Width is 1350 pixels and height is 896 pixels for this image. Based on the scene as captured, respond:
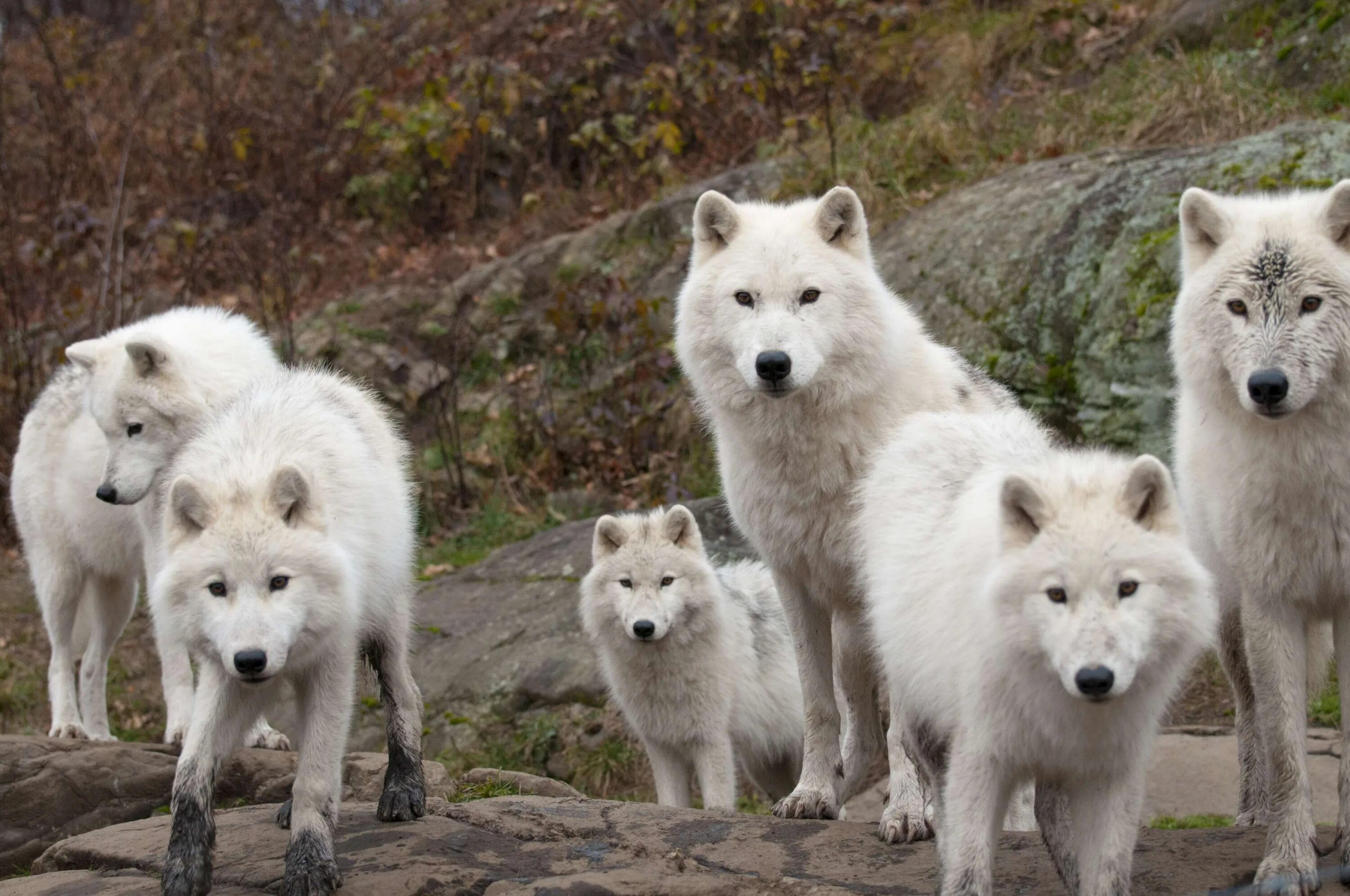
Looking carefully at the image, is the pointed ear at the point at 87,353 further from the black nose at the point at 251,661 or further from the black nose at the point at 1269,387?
the black nose at the point at 1269,387

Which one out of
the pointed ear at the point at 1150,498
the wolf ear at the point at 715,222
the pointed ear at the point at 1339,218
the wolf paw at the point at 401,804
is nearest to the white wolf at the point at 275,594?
the wolf paw at the point at 401,804

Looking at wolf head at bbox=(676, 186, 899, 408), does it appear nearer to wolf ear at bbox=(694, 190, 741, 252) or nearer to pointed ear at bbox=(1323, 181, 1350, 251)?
wolf ear at bbox=(694, 190, 741, 252)

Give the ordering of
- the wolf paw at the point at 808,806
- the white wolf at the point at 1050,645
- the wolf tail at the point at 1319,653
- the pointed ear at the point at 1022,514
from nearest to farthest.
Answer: the white wolf at the point at 1050,645 < the pointed ear at the point at 1022,514 < the wolf tail at the point at 1319,653 < the wolf paw at the point at 808,806

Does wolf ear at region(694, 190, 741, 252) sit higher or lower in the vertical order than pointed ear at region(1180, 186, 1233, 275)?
higher

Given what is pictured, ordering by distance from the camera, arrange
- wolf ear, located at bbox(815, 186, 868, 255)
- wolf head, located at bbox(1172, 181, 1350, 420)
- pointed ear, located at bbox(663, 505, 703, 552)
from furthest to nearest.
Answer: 1. pointed ear, located at bbox(663, 505, 703, 552)
2. wolf ear, located at bbox(815, 186, 868, 255)
3. wolf head, located at bbox(1172, 181, 1350, 420)

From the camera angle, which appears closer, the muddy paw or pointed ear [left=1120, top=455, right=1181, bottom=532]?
pointed ear [left=1120, top=455, right=1181, bottom=532]

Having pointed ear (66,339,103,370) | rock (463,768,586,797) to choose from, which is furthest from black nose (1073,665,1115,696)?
pointed ear (66,339,103,370)

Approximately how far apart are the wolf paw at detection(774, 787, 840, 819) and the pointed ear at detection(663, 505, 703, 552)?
209 cm

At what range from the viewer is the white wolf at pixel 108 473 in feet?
22.2

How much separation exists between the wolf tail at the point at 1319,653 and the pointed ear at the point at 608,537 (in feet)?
12.1

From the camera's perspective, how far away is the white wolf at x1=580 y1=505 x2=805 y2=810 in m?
7.20

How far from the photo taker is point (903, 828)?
16.8ft

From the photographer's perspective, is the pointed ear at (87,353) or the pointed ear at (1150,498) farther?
the pointed ear at (87,353)

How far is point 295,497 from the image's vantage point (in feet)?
15.3
